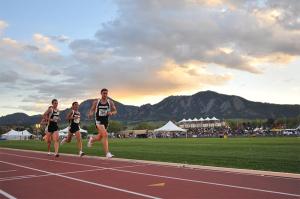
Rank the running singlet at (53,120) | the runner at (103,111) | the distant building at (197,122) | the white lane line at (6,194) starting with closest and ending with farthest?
the white lane line at (6,194) < the runner at (103,111) < the running singlet at (53,120) < the distant building at (197,122)

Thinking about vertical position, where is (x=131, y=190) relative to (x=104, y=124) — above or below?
below

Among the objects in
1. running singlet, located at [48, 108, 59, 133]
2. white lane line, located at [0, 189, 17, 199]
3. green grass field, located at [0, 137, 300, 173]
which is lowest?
white lane line, located at [0, 189, 17, 199]

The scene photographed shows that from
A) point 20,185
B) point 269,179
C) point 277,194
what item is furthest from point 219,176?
point 20,185

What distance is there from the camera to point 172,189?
7586 millimetres

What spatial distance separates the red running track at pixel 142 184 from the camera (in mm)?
7113

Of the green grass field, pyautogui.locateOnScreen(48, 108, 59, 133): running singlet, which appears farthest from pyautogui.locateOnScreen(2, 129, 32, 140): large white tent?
pyautogui.locateOnScreen(48, 108, 59, 133): running singlet

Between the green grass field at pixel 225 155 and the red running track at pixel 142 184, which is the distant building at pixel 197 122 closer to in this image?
the green grass field at pixel 225 155

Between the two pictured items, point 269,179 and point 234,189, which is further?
point 269,179

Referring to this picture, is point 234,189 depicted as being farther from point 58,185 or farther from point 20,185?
point 20,185

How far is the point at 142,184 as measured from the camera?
27.1 feet

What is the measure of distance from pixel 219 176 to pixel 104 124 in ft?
20.2

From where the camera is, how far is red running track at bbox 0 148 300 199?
7.11 m

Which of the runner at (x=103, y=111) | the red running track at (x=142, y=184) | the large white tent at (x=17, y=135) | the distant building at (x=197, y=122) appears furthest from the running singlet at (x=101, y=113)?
the distant building at (x=197, y=122)

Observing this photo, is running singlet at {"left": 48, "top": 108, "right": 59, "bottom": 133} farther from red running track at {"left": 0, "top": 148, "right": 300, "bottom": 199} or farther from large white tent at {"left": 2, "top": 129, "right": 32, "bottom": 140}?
large white tent at {"left": 2, "top": 129, "right": 32, "bottom": 140}
